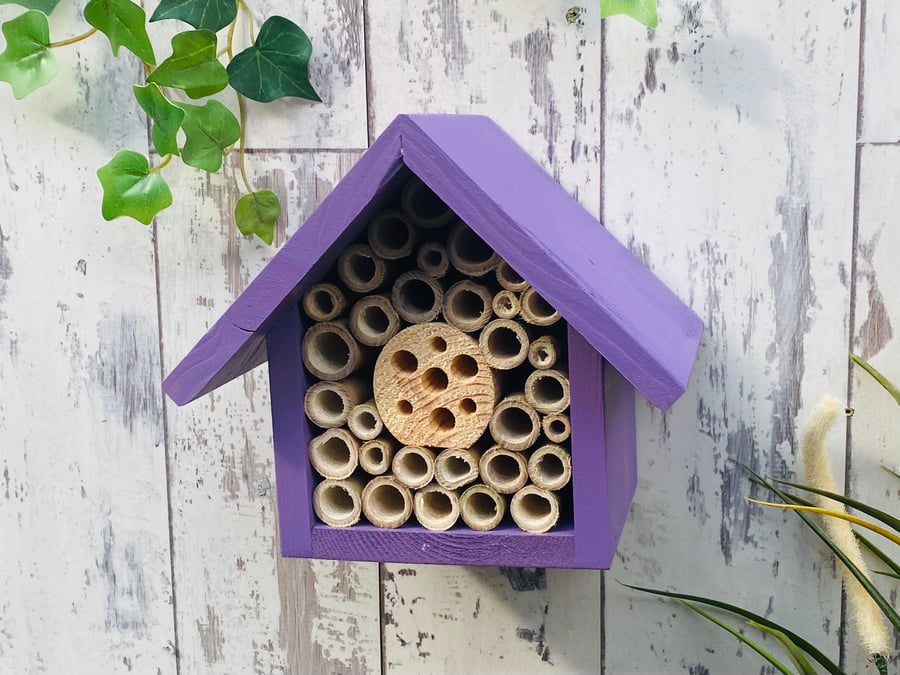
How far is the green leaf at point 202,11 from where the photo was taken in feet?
2.55

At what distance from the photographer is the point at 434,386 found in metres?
0.64

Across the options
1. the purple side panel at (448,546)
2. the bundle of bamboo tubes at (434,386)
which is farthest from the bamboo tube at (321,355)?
the purple side panel at (448,546)

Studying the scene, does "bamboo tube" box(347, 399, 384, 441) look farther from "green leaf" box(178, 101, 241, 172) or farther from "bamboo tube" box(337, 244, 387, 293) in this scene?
"green leaf" box(178, 101, 241, 172)

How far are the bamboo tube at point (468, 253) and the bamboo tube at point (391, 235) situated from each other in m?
0.03

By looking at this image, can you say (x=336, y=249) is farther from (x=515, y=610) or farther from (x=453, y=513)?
(x=515, y=610)

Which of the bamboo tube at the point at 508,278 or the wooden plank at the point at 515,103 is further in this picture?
the wooden plank at the point at 515,103

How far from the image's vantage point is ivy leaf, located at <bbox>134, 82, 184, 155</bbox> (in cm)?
76

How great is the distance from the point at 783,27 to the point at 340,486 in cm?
48

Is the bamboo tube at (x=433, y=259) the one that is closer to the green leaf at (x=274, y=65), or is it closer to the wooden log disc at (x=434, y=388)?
the wooden log disc at (x=434, y=388)

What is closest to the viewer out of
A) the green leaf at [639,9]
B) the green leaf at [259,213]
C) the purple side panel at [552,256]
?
the purple side panel at [552,256]

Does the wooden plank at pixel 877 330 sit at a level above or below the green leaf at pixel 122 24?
below

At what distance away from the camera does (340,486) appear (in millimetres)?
652

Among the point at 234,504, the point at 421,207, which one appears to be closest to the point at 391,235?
the point at 421,207

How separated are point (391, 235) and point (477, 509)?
7.6 inches
